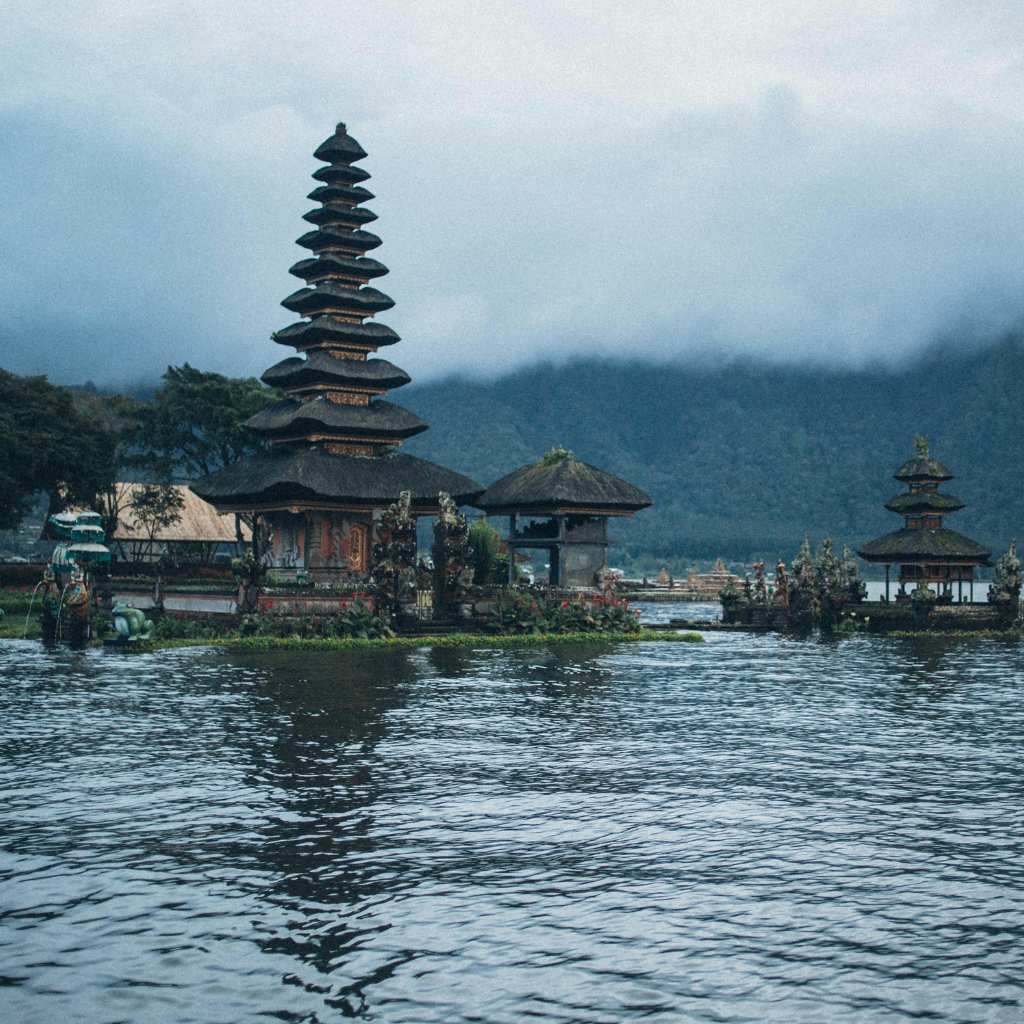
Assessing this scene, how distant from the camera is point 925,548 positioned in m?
70.6

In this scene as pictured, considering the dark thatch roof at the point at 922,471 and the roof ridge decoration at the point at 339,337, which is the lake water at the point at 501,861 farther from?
the dark thatch roof at the point at 922,471

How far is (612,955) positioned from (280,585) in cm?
4182

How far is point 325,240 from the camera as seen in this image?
228 feet

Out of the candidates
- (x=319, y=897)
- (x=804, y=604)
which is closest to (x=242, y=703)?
(x=319, y=897)

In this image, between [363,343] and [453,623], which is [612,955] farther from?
[363,343]

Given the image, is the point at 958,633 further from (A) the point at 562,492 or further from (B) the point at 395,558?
(B) the point at 395,558

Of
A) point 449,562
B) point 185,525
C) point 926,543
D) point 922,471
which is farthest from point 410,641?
point 185,525

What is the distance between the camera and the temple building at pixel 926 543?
7088 centimetres

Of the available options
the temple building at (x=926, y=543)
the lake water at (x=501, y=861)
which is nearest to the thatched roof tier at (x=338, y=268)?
the temple building at (x=926, y=543)

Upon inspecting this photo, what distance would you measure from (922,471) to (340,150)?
37607 mm

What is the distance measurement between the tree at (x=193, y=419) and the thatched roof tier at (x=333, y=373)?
9.58 m

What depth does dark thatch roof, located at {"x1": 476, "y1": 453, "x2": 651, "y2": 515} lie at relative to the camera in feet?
203

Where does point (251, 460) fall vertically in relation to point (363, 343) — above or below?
below

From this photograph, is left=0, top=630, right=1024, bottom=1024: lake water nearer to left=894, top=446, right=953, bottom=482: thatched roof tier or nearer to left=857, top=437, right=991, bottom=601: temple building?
left=857, top=437, right=991, bottom=601: temple building
